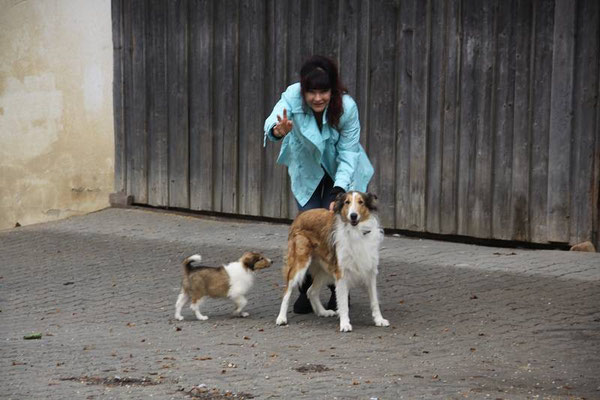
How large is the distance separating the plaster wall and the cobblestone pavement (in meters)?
2.39

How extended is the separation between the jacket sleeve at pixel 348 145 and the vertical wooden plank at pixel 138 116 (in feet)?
19.4

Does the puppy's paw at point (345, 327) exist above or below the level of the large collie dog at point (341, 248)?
below

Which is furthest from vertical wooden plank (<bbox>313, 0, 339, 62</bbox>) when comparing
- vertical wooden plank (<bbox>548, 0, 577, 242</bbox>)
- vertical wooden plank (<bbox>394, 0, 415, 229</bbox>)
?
vertical wooden plank (<bbox>548, 0, 577, 242</bbox>)

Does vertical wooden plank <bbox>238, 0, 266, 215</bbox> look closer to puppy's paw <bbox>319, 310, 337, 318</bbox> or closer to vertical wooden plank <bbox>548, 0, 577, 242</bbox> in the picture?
vertical wooden plank <bbox>548, 0, 577, 242</bbox>

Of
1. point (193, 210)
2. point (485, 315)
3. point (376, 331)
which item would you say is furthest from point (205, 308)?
point (193, 210)

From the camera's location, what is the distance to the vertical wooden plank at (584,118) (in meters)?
10.5

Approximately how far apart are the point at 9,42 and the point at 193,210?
372 cm

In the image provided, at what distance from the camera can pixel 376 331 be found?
8430 mm

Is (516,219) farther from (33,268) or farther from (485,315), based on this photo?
(33,268)

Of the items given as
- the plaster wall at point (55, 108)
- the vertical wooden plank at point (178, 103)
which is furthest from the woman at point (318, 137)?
the plaster wall at point (55, 108)

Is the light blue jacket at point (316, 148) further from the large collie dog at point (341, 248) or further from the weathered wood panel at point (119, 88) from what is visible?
the weathered wood panel at point (119, 88)

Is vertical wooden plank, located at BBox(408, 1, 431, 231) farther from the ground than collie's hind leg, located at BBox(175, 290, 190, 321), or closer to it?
farther from the ground

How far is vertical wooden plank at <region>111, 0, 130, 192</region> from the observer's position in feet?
47.5

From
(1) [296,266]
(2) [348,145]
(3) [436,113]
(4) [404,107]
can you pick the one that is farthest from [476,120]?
(1) [296,266]
